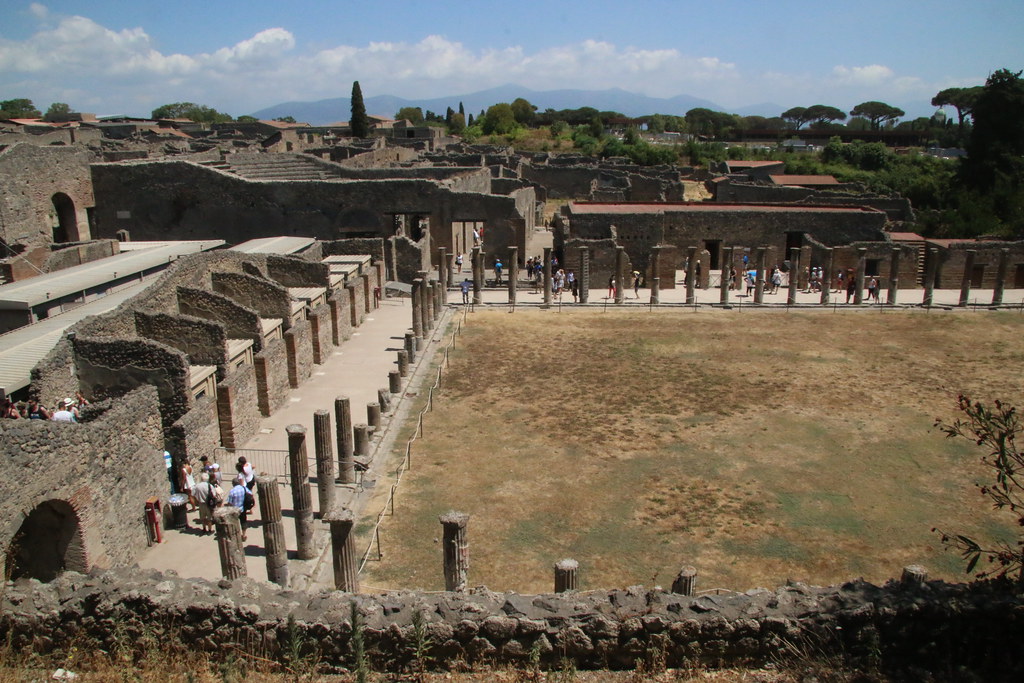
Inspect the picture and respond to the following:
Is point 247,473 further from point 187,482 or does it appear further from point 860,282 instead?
point 860,282

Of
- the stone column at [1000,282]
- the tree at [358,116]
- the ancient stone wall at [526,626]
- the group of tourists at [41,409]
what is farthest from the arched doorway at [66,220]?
the tree at [358,116]

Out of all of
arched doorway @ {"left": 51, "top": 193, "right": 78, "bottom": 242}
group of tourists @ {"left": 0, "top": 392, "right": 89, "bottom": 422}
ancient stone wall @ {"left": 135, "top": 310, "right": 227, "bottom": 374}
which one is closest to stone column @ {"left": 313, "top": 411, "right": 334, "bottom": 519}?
group of tourists @ {"left": 0, "top": 392, "right": 89, "bottom": 422}

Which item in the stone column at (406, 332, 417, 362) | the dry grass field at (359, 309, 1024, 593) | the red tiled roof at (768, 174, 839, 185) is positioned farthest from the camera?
the red tiled roof at (768, 174, 839, 185)

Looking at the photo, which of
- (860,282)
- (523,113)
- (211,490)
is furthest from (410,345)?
(523,113)

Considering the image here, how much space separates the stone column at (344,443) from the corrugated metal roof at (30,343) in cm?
464

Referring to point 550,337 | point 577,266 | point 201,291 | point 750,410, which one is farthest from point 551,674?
point 577,266

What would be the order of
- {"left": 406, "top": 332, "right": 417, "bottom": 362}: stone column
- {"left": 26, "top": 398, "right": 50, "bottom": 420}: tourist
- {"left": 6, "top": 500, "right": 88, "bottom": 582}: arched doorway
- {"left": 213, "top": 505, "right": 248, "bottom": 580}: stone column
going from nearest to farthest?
{"left": 213, "top": 505, "right": 248, "bottom": 580}: stone column, {"left": 6, "top": 500, "right": 88, "bottom": 582}: arched doorway, {"left": 26, "top": 398, "right": 50, "bottom": 420}: tourist, {"left": 406, "top": 332, "right": 417, "bottom": 362}: stone column

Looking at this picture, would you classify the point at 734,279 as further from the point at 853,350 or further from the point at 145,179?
the point at 145,179

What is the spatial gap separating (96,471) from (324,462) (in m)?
3.38

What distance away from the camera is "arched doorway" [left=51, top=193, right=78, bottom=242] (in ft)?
98.8

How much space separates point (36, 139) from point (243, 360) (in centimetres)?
3071

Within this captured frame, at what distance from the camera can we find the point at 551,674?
709 centimetres

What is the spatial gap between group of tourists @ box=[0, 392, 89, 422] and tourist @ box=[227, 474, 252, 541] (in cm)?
256

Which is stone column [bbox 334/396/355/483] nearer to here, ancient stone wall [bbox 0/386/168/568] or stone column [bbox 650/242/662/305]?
ancient stone wall [bbox 0/386/168/568]
